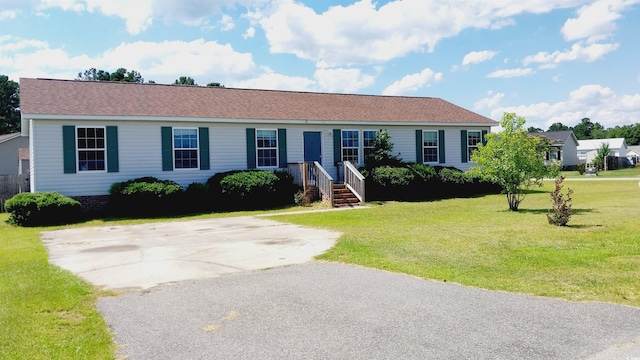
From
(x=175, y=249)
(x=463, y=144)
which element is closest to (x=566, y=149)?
(x=463, y=144)

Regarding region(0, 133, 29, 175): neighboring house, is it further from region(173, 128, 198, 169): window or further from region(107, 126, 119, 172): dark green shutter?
region(173, 128, 198, 169): window

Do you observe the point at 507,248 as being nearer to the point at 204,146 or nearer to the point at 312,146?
the point at 204,146

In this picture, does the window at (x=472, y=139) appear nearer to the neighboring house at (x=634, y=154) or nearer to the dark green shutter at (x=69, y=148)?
the dark green shutter at (x=69, y=148)

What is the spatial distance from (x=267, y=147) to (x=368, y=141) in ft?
16.7

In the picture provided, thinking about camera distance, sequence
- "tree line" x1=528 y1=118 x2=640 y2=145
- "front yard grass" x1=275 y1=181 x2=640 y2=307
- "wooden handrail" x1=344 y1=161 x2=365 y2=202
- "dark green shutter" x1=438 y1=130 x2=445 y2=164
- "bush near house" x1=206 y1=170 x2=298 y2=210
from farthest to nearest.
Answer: "tree line" x1=528 y1=118 x2=640 y2=145 < "dark green shutter" x1=438 y1=130 x2=445 y2=164 < "wooden handrail" x1=344 y1=161 x2=365 y2=202 < "bush near house" x1=206 y1=170 x2=298 y2=210 < "front yard grass" x1=275 y1=181 x2=640 y2=307

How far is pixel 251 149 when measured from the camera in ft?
A: 66.1

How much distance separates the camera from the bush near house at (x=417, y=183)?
2078 cm

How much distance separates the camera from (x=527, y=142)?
51.0 feet

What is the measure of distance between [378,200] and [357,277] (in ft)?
45.3

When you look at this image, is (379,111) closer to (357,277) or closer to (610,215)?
(610,215)

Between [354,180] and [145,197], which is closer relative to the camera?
[145,197]

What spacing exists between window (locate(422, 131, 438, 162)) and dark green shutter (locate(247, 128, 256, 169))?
29.1 ft

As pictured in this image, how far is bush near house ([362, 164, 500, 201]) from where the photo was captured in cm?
2078

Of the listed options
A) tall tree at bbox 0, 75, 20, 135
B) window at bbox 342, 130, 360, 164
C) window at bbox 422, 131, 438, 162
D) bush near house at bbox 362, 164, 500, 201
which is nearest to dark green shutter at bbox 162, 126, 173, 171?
window at bbox 342, 130, 360, 164
